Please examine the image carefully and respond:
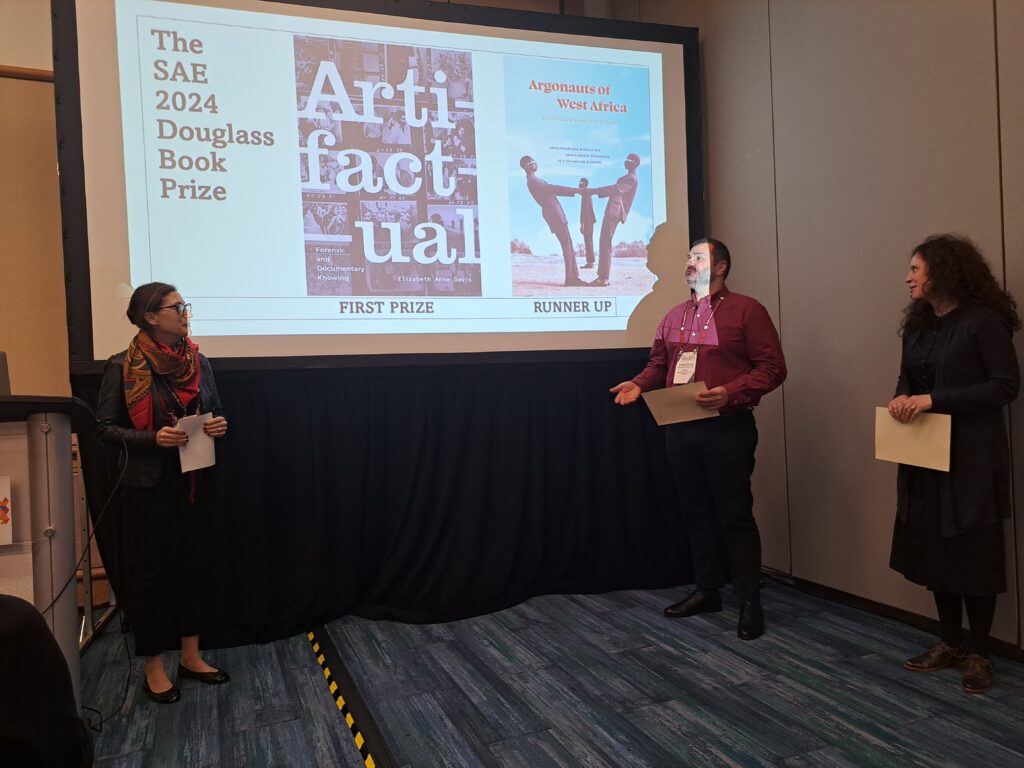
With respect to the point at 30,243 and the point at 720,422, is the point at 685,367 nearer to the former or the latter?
the point at 720,422

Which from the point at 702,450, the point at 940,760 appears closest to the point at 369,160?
the point at 702,450

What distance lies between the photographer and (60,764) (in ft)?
2.69

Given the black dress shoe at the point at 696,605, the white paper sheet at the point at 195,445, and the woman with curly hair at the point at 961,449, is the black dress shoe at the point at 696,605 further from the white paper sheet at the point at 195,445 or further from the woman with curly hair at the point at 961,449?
the white paper sheet at the point at 195,445

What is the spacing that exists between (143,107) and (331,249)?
92 centimetres

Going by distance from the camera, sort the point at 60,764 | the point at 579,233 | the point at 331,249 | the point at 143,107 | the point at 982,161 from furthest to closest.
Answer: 1. the point at 579,233
2. the point at 331,249
3. the point at 143,107
4. the point at 982,161
5. the point at 60,764

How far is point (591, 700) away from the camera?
2.25 metres

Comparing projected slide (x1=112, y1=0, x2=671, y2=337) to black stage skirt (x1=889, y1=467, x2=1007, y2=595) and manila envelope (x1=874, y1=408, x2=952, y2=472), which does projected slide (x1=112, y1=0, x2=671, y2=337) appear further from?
black stage skirt (x1=889, y1=467, x2=1007, y2=595)

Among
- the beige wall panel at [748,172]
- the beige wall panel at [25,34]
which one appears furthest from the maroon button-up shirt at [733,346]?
the beige wall panel at [25,34]

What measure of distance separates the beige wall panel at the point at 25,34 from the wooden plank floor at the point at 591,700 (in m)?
2.83

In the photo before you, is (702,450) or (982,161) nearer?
(982,161)

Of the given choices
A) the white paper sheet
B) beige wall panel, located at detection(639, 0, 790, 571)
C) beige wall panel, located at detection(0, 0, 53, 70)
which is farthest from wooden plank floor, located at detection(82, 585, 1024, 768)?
beige wall panel, located at detection(0, 0, 53, 70)

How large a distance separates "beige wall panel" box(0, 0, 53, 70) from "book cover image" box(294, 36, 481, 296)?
151cm

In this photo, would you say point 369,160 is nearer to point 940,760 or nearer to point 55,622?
point 55,622

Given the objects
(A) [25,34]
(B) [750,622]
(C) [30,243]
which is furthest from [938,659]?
(A) [25,34]
